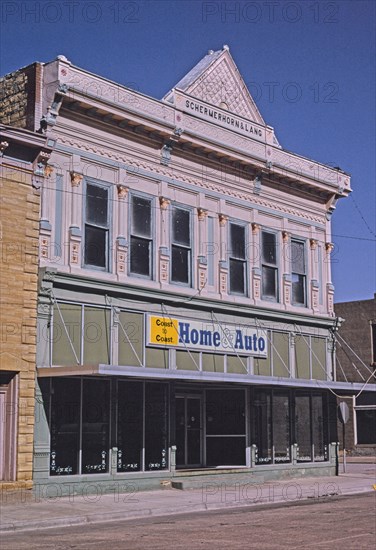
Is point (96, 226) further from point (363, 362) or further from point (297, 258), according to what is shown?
point (363, 362)

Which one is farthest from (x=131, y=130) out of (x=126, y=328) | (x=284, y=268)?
(x=284, y=268)

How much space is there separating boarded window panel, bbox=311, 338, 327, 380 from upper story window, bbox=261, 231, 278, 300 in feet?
8.18

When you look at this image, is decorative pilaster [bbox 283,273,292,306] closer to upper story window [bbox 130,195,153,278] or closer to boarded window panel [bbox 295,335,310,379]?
boarded window panel [bbox 295,335,310,379]

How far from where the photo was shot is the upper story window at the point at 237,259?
84.7 ft

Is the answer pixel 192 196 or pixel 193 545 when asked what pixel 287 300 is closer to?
pixel 192 196

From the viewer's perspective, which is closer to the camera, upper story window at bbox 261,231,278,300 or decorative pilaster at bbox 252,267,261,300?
decorative pilaster at bbox 252,267,261,300

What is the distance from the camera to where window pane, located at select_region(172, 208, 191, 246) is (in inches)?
953

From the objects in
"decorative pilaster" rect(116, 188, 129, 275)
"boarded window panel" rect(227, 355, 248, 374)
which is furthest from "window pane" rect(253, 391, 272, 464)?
"decorative pilaster" rect(116, 188, 129, 275)

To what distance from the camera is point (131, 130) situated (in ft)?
75.9

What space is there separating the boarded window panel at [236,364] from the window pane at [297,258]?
408 cm

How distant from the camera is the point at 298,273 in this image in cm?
2825

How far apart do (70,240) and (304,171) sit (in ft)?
34.9

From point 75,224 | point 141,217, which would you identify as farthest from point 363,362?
point 75,224

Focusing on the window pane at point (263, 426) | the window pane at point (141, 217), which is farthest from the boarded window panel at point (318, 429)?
the window pane at point (141, 217)
